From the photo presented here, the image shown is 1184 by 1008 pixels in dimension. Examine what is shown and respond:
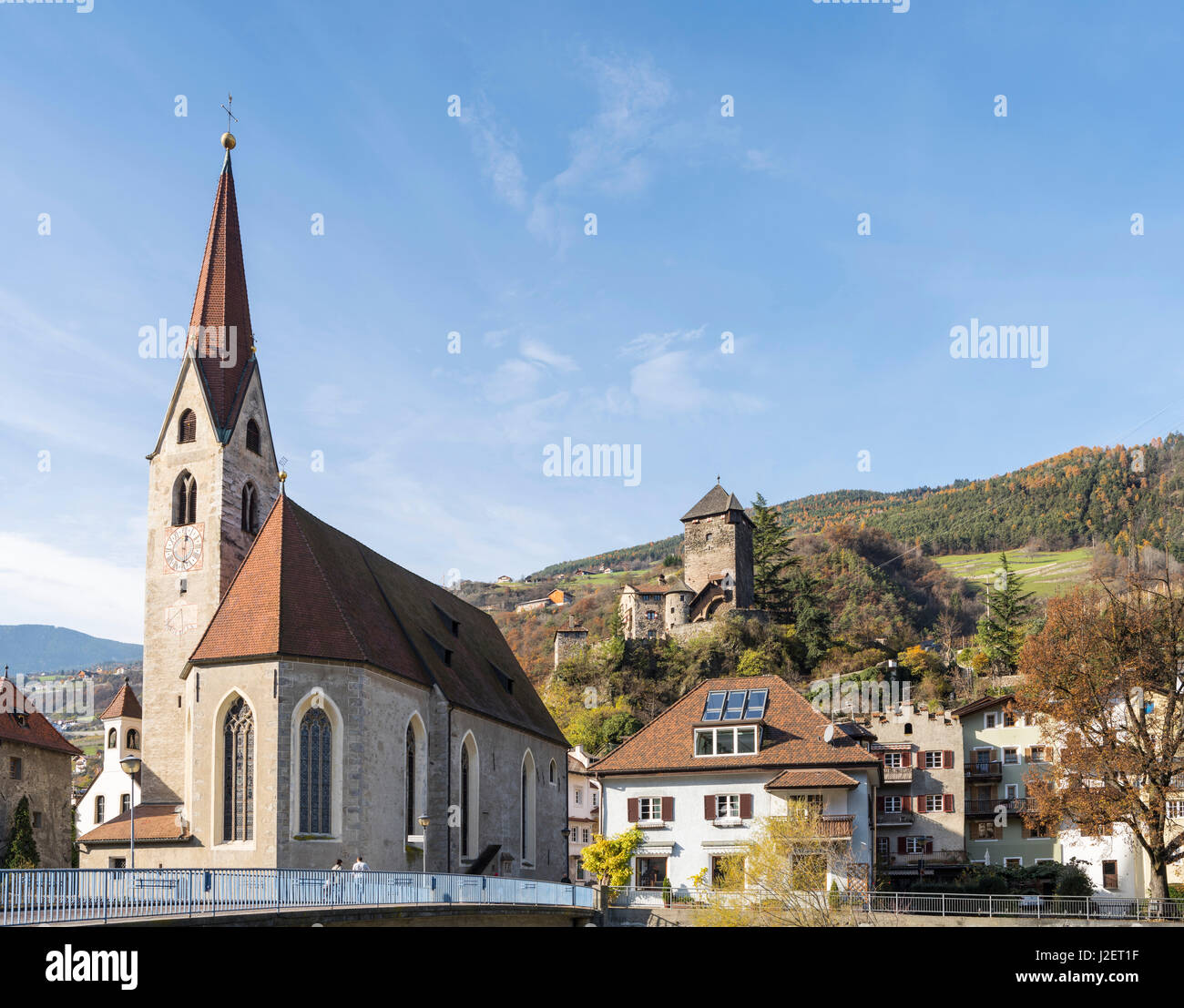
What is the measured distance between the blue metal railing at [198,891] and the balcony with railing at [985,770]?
115 ft

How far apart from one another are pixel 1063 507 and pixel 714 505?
64922 mm

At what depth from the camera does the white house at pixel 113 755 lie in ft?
188

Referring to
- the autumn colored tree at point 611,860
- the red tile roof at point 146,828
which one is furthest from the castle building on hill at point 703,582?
the red tile roof at point 146,828

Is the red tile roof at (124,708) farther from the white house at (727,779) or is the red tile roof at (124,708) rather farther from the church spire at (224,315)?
the white house at (727,779)

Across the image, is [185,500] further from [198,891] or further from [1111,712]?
[1111,712]

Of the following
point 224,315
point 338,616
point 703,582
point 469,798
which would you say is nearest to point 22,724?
point 224,315

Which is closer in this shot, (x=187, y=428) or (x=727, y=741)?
(x=187, y=428)

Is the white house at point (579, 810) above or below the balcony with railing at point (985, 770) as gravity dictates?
below

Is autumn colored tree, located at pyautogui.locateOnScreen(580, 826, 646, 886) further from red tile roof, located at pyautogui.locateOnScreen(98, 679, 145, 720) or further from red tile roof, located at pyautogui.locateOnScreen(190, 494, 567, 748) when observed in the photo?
red tile roof, located at pyautogui.locateOnScreen(98, 679, 145, 720)

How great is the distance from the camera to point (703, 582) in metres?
108

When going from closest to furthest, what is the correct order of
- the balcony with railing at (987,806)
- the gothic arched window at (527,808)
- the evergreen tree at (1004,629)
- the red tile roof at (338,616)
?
the red tile roof at (338,616) < the gothic arched window at (527,808) < the balcony with railing at (987,806) < the evergreen tree at (1004,629)

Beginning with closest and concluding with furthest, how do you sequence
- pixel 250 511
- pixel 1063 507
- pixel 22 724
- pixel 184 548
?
pixel 184 548
pixel 250 511
pixel 22 724
pixel 1063 507

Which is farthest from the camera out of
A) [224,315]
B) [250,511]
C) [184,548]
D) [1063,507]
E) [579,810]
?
[1063,507]
